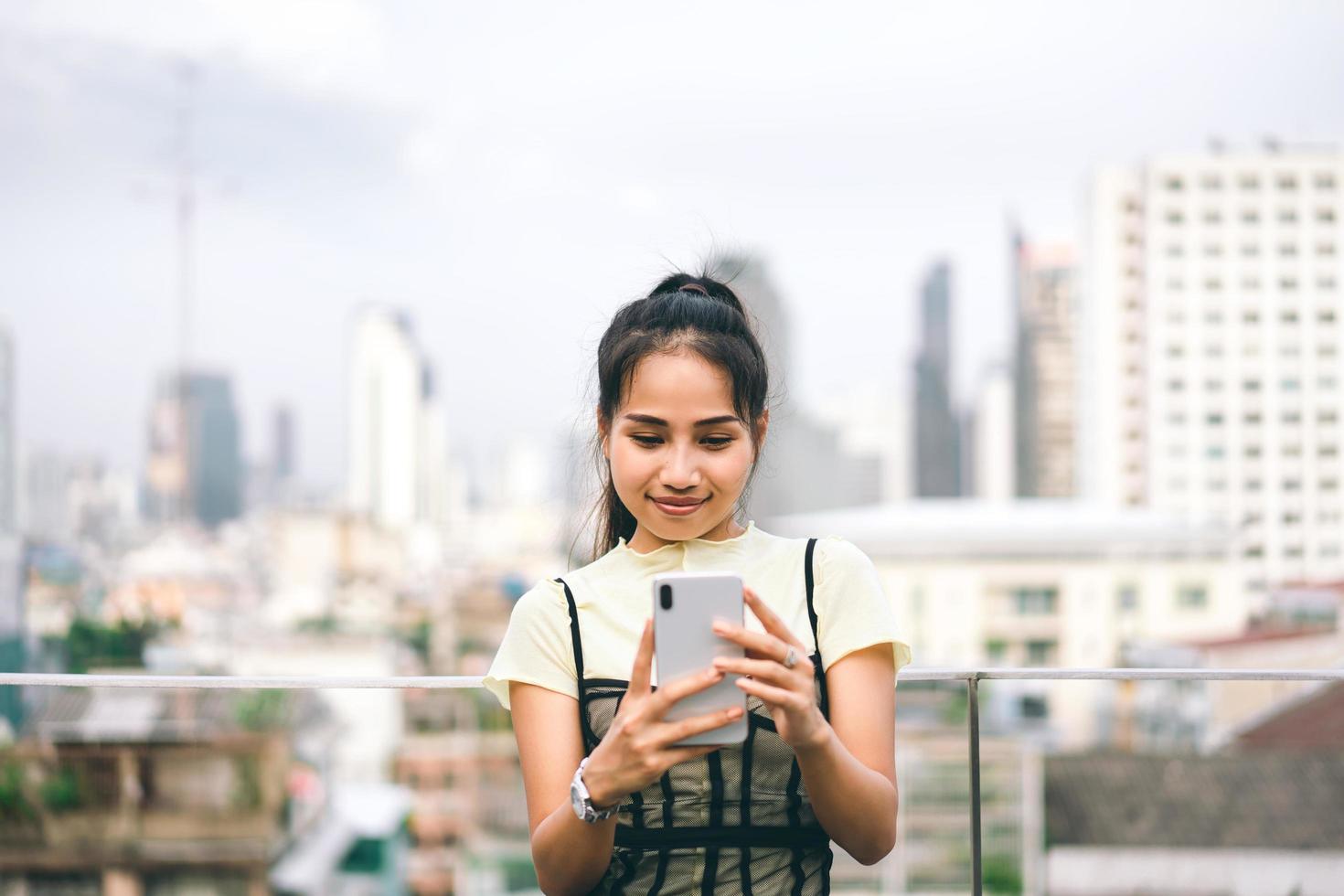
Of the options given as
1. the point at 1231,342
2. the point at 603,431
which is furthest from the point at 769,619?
the point at 1231,342

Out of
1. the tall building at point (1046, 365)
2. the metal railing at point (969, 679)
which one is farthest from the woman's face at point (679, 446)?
the tall building at point (1046, 365)

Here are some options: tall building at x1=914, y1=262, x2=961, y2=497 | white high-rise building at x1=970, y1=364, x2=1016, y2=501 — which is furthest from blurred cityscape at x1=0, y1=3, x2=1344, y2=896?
tall building at x1=914, y1=262, x2=961, y2=497

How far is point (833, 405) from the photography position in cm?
11506

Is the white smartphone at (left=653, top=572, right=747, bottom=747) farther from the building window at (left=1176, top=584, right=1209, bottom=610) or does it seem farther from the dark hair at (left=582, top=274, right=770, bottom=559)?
the building window at (left=1176, top=584, right=1209, bottom=610)

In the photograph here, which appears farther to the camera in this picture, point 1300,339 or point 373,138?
point 373,138

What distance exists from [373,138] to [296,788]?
3535 inches

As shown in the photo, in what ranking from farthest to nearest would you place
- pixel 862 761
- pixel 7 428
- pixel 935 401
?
1. pixel 935 401
2. pixel 7 428
3. pixel 862 761

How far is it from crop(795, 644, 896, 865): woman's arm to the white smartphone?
0.38ft

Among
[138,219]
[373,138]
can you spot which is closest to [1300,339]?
[138,219]

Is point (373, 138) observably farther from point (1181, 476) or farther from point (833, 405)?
point (1181, 476)

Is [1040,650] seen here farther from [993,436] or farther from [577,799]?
[993,436]

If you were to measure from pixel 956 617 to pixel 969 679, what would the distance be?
1456 inches

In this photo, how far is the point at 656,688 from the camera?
1146 mm

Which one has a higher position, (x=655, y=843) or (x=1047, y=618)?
(x=655, y=843)
